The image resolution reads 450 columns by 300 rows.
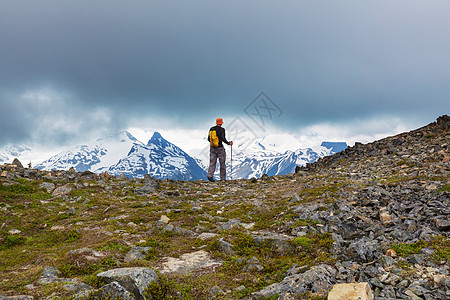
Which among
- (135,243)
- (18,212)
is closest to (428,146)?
(135,243)

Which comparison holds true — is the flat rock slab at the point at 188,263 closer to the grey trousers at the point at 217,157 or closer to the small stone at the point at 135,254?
the small stone at the point at 135,254

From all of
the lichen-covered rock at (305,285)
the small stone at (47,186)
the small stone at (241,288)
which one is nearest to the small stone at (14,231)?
the small stone at (47,186)

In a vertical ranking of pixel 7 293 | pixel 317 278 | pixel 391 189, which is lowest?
pixel 317 278

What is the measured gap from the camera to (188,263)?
7816 mm

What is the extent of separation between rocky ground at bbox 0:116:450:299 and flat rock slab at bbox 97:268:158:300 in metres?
0.03

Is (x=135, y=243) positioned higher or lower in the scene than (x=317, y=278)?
higher

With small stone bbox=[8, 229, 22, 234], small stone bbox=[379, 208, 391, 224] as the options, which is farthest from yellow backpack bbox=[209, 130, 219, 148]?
small stone bbox=[379, 208, 391, 224]

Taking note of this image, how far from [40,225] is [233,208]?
9773 millimetres

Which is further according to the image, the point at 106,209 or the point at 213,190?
the point at 213,190

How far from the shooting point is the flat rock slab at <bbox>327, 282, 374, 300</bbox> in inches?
186

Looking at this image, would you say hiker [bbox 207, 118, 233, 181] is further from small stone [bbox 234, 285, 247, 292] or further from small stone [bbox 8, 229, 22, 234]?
small stone [bbox 234, 285, 247, 292]

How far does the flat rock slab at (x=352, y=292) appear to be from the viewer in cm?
471

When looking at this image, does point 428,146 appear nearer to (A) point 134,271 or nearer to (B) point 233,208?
(B) point 233,208

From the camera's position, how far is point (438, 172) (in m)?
13.7
